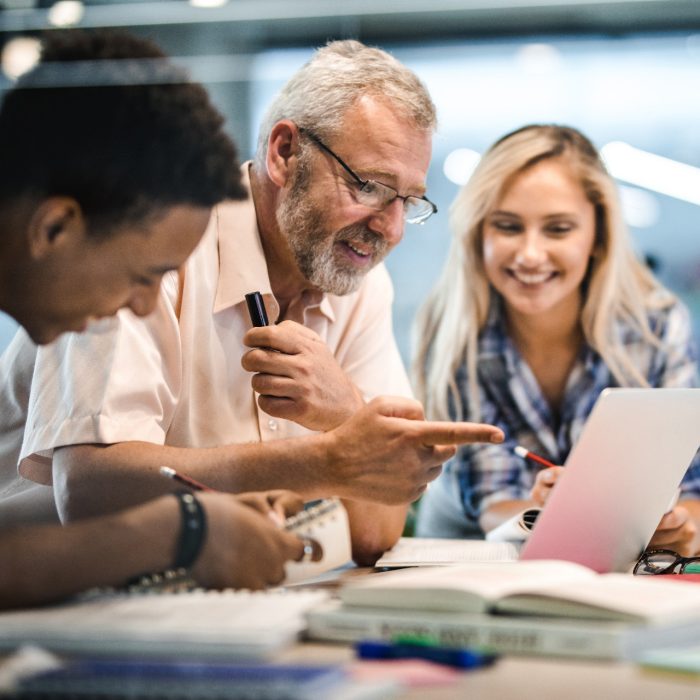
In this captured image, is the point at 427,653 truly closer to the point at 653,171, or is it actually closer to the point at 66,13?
the point at 66,13

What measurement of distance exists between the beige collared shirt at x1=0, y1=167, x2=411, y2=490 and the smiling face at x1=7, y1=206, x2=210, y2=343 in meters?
0.05

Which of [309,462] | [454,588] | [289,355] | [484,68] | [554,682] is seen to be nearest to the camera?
[554,682]

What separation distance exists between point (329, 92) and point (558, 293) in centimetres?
103

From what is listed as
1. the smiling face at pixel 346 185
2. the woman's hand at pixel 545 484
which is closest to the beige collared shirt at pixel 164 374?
the smiling face at pixel 346 185

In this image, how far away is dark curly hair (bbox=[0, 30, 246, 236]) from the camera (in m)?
1.03

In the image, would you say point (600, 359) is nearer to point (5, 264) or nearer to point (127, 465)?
point (127, 465)

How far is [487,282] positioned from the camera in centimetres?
263

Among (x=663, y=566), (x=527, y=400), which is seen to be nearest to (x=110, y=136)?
(x=663, y=566)

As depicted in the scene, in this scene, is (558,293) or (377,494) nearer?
(377,494)

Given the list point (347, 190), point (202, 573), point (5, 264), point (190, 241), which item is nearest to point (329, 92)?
point (347, 190)

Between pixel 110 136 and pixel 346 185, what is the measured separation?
73 cm

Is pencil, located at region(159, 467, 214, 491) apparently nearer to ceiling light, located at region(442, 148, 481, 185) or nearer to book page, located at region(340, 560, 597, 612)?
book page, located at region(340, 560, 597, 612)

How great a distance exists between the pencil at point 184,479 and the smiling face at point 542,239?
56.5 inches

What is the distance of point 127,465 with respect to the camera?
1346mm
